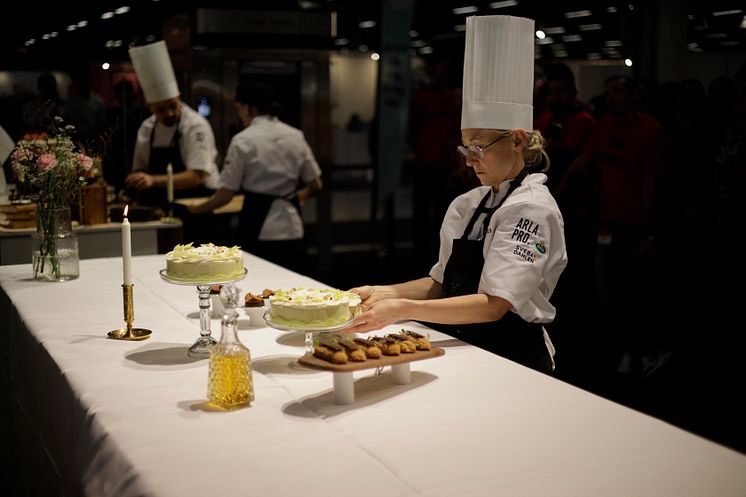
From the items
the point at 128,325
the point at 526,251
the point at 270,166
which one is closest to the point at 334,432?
the point at 526,251

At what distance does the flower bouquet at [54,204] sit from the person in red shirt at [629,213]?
9.53 feet

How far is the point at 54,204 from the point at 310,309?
154 cm

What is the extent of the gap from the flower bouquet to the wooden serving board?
5.28 ft

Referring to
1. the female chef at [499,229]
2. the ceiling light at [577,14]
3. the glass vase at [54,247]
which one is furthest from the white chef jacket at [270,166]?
the ceiling light at [577,14]

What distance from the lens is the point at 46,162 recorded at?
3.11 metres

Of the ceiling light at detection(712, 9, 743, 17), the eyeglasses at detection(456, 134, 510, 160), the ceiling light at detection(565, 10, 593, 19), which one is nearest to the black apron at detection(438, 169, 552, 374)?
the eyeglasses at detection(456, 134, 510, 160)

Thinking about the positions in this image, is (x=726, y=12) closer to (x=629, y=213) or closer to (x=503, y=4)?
(x=629, y=213)

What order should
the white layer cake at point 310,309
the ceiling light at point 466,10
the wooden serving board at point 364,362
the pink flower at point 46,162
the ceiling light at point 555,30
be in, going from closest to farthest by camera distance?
the wooden serving board at point 364,362 < the white layer cake at point 310,309 < the pink flower at point 46,162 < the ceiling light at point 555,30 < the ceiling light at point 466,10

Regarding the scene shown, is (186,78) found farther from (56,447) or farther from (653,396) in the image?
(56,447)

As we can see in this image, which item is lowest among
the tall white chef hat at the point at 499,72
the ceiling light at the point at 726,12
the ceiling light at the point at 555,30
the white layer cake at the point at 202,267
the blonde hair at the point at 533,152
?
the white layer cake at the point at 202,267

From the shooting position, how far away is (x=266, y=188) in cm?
512

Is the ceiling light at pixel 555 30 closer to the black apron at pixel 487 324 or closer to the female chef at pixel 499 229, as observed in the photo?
the female chef at pixel 499 229

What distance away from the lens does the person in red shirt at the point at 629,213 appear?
4.85 metres

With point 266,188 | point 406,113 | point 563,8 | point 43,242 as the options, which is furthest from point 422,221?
point 43,242
